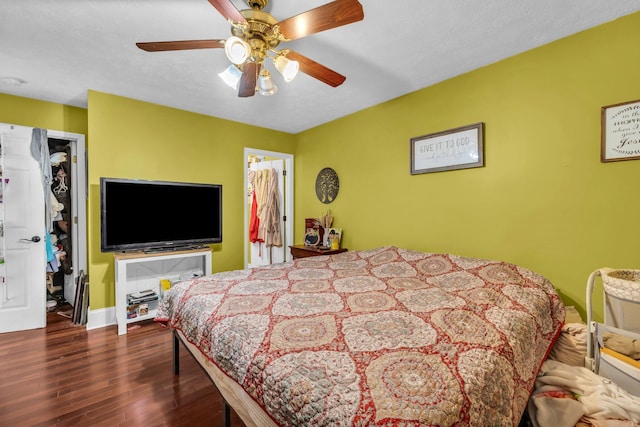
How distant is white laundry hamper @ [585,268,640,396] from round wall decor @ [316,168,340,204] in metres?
2.71

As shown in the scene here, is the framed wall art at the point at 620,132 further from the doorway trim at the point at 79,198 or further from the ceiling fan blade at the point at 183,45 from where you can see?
the doorway trim at the point at 79,198

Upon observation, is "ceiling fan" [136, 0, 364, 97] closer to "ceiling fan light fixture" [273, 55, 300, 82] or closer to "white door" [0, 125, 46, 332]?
"ceiling fan light fixture" [273, 55, 300, 82]

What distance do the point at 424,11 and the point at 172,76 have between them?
2150 millimetres

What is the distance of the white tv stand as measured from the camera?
2.80 m

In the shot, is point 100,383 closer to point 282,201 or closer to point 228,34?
point 228,34

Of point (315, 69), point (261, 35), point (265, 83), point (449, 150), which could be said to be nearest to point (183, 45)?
point (261, 35)

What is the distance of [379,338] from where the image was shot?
1.19 metres

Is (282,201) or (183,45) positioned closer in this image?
(183,45)

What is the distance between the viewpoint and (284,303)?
63.1 inches

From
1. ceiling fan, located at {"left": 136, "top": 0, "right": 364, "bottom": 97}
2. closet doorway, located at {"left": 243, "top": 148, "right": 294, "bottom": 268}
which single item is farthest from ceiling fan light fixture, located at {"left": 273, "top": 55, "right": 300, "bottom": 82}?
closet doorway, located at {"left": 243, "top": 148, "right": 294, "bottom": 268}

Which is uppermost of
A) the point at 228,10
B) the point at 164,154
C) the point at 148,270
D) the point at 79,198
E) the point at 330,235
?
the point at 228,10

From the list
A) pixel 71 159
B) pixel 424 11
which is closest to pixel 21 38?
pixel 71 159

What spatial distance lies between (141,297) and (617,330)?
3.79 metres

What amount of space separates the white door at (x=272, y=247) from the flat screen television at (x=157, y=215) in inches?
49.4
